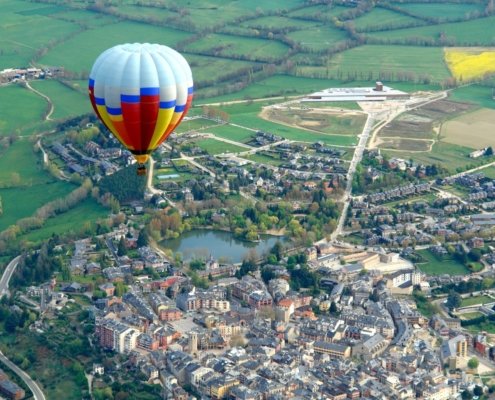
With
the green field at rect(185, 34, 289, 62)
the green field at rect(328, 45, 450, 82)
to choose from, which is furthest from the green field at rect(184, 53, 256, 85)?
the green field at rect(328, 45, 450, 82)

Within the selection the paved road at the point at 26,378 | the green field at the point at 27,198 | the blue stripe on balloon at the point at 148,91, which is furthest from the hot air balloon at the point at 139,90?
the green field at the point at 27,198

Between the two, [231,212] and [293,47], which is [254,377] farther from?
[293,47]

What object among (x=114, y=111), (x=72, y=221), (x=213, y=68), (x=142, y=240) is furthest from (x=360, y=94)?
(x=114, y=111)

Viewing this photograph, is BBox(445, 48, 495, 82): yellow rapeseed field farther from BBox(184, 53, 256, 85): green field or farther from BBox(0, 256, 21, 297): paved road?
BBox(0, 256, 21, 297): paved road

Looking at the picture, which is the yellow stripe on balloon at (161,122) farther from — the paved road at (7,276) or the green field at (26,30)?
the green field at (26,30)

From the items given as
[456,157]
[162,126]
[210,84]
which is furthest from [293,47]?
[162,126]

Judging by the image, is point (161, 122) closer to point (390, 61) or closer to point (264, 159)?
point (264, 159)
